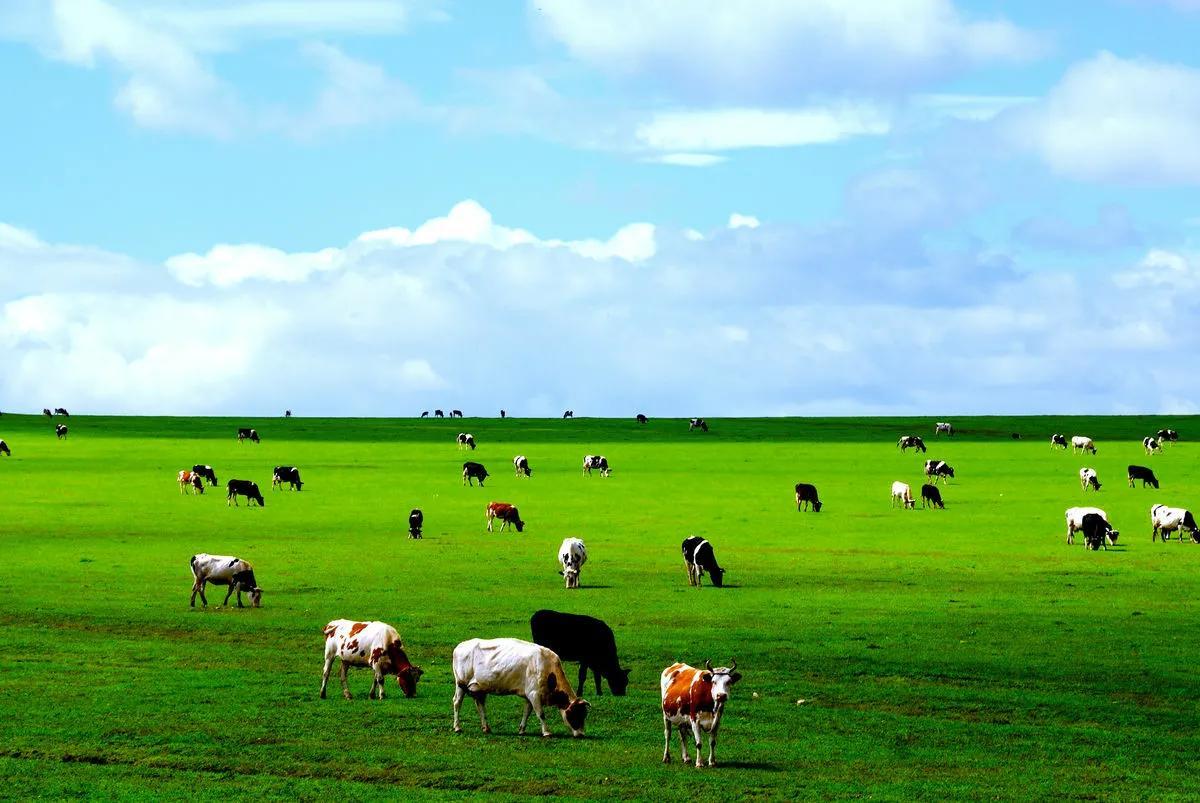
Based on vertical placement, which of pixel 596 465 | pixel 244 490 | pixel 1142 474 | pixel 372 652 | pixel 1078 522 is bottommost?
pixel 372 652

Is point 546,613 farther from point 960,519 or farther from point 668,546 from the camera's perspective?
point 960,519

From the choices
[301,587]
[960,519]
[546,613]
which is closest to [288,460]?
[960,519]

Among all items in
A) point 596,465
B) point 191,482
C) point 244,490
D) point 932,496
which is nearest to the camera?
point 932,496

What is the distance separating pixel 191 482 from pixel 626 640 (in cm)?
4794

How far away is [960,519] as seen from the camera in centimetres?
5766

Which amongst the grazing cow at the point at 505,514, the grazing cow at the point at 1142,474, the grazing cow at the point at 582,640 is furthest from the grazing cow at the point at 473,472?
the grazing cow at the point at 582,640

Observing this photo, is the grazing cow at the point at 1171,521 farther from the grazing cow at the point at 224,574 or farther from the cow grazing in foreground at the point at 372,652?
the cow grazing in foreground at the point at 372,652

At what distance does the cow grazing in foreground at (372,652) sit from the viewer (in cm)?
2252

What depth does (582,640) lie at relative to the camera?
2309 centimetres

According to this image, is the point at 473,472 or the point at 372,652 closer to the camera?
the point at 372,652

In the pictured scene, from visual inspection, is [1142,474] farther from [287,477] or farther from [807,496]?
[287,477]

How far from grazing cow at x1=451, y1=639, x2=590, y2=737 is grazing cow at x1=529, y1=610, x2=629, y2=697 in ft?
10.6

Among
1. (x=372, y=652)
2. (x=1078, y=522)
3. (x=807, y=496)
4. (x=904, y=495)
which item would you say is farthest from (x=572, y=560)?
(x=904, y=495)

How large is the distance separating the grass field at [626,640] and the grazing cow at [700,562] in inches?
35.1
